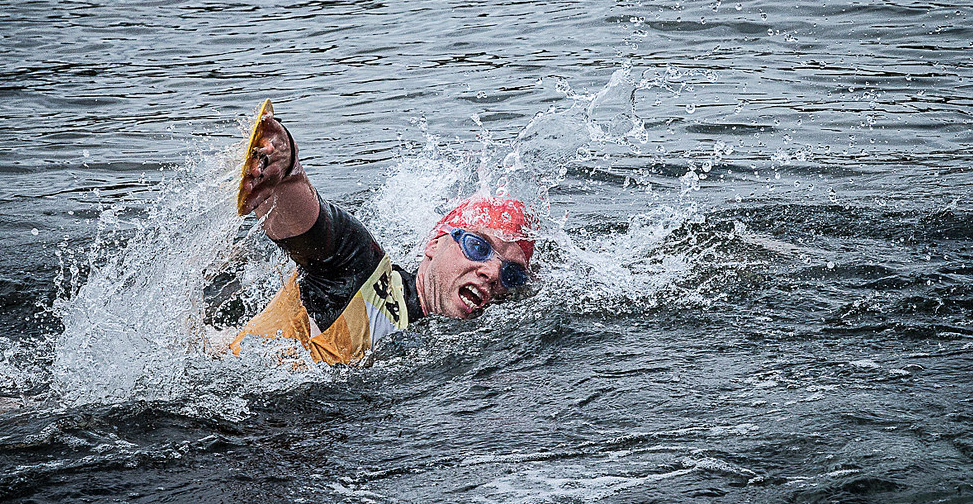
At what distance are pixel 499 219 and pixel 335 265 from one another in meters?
1.10

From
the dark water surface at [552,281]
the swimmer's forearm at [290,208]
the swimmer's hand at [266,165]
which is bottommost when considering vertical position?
the dark water surface at [552,281]

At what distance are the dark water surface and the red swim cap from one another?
0.22 meters

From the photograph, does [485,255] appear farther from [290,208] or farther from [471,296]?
[290,208]

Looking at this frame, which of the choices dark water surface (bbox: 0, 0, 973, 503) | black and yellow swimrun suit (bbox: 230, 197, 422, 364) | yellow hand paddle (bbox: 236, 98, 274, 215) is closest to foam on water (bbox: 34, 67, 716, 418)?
dark water surface (bbox: 0, 0, 973, 503)

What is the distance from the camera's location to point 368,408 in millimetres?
4141

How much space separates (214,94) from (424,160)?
4189mm

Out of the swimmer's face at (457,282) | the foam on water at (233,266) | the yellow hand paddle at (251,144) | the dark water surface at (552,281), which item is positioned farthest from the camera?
the swimmer's face at (457,282)

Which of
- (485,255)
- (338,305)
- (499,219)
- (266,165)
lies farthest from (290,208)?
(499,219)

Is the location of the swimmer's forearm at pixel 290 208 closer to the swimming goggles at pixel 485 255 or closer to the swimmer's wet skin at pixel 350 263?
the swimmer's wet skin at pixel 350 263

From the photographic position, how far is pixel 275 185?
396 cm

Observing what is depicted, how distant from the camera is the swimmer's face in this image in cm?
508

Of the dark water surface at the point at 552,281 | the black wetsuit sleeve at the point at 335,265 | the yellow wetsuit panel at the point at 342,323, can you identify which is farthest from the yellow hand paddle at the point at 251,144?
the yellow wetsuit panel at the point at 342,323

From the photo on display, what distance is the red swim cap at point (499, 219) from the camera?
5355 millimetres

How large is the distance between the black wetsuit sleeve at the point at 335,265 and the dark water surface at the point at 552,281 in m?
0.33
